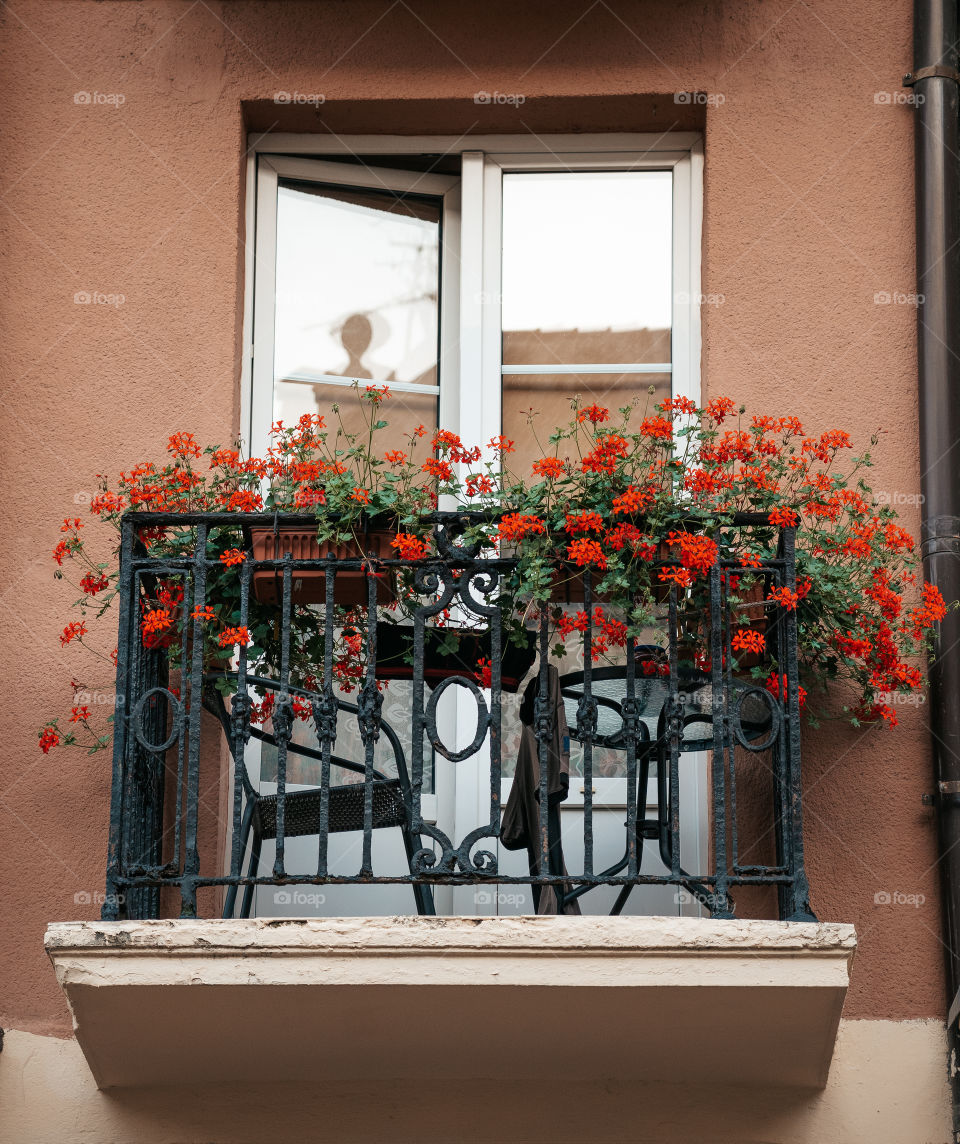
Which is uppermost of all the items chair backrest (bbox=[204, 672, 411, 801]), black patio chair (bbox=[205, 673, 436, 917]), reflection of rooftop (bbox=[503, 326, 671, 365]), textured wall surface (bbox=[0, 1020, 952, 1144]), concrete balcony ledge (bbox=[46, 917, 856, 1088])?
reflection of rooftop (bbox=[503, 326, 671, 365])

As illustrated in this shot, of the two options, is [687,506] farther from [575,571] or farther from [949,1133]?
[949,1133]

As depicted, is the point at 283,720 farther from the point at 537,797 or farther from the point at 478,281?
the point at 478,281

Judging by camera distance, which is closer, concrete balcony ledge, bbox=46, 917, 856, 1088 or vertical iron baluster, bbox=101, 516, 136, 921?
concrete balcony ledge, bbox=46, 917, 856, 1088

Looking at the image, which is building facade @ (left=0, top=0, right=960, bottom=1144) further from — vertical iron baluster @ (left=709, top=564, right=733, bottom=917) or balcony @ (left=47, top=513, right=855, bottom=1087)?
vertical iron baluster @ (left=709, top=564, right=733, bottom=917)

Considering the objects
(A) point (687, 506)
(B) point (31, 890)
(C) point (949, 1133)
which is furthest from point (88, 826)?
(C) point (949, 1133)

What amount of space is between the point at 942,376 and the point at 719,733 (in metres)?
1.71

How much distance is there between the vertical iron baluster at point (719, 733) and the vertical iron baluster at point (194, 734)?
4.62 feet

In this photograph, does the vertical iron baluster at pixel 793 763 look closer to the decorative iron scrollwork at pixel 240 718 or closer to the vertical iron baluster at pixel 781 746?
the vertical iron baluster at pixel 781 746

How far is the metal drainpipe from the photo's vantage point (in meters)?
5.25

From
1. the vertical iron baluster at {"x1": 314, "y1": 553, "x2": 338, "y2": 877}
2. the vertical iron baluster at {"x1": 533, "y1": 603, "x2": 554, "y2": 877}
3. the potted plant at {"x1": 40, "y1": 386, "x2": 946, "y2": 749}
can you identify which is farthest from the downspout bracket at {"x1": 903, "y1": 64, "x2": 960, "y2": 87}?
the vertical iron baluster at {"x1": 314, "y1": 553, "x2": 338, "y2": 877}

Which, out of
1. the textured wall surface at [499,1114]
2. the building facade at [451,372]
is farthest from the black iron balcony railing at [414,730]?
the textured wall surface at [499,1114]

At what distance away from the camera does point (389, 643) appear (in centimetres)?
508

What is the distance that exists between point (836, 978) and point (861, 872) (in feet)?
3.21

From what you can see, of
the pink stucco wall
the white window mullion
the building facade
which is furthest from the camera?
the white window mullion
